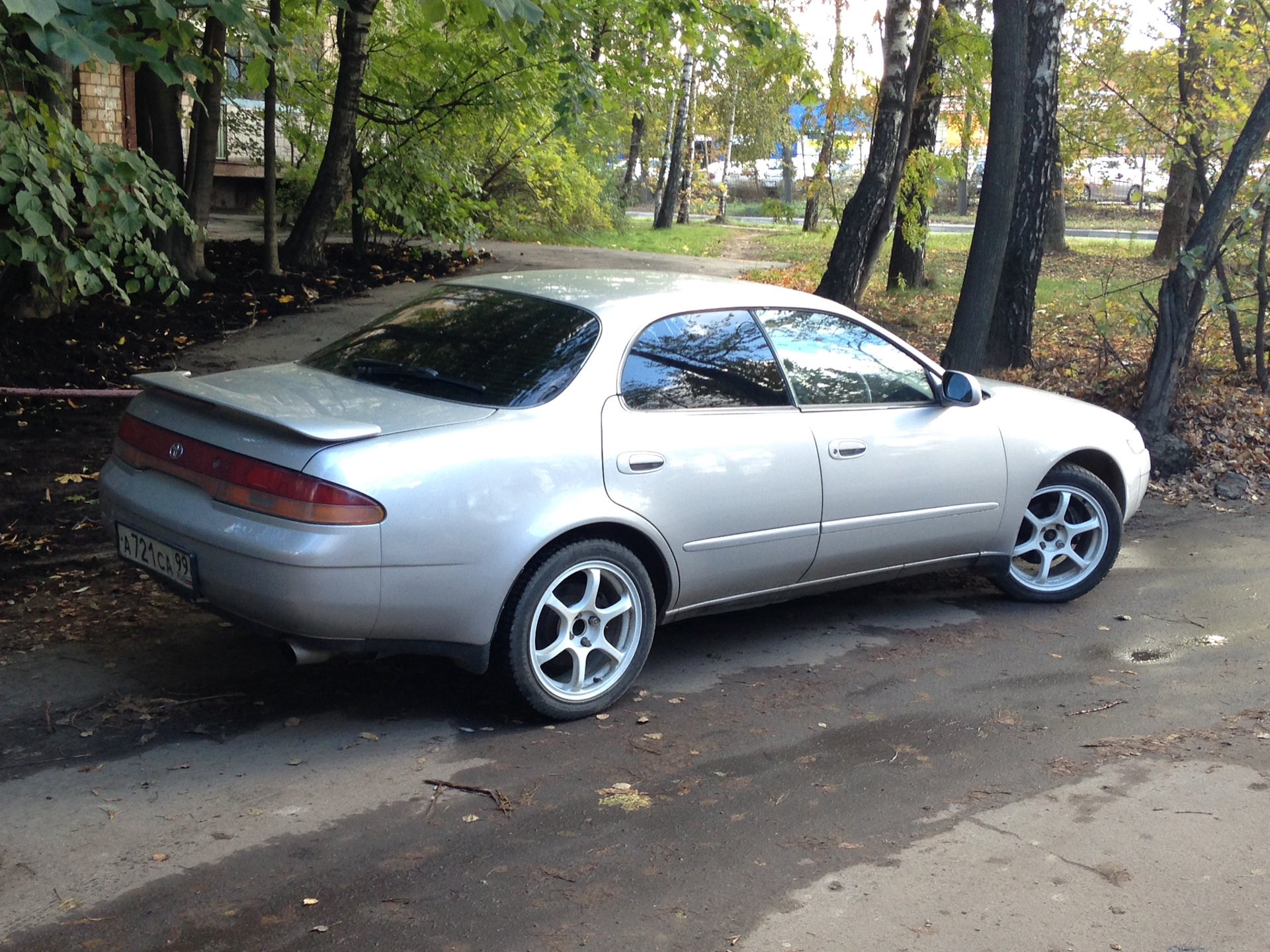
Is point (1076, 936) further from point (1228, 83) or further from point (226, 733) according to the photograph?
point (1228, 83)

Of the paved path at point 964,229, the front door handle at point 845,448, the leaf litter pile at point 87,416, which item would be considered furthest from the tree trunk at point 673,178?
the front door handle at point 845,448

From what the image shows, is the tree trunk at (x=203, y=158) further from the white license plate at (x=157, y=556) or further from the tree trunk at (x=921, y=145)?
the white license plate at (x=157, y=556)

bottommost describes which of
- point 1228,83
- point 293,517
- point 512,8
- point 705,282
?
point 293,517

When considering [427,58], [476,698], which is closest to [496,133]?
[427,58]

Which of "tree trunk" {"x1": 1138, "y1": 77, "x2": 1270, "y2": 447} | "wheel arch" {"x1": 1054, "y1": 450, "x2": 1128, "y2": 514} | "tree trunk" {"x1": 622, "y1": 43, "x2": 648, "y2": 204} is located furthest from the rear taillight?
"tree trunk" {"x1": 622, "y1": 43, "x2": 648, "y2": 204}

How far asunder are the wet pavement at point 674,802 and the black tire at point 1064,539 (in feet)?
2.10

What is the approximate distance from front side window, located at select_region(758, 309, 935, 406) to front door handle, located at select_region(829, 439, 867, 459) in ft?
0.62

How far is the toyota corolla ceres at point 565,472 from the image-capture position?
13.1ft

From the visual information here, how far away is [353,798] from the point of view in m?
3.88

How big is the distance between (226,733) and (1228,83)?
10.6m

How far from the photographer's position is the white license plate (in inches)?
163

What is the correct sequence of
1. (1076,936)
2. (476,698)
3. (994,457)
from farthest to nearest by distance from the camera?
(994,457)
(476,698)
(1076,936)

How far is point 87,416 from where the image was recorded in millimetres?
8398

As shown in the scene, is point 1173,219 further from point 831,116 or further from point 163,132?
point 163,132
